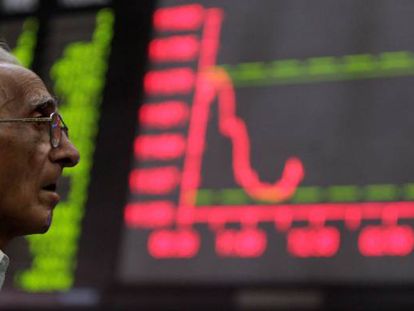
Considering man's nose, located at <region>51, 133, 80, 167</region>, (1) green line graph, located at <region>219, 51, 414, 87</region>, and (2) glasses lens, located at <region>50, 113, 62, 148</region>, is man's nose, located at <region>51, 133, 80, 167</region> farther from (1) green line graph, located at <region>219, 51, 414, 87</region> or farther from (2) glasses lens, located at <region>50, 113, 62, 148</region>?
(1) green line graph, located at <region>219, 51, 414, 87</region>

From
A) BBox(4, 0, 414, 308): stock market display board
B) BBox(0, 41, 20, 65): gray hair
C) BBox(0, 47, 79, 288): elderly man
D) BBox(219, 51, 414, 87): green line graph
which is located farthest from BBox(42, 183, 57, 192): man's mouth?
BBox(219, 51, 414, 87): green line graph

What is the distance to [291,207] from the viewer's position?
2.22 m

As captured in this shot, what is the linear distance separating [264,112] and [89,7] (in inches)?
23.4

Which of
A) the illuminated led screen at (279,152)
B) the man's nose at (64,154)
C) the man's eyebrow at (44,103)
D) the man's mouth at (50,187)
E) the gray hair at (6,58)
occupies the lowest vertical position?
the man's mouth at (50,187)

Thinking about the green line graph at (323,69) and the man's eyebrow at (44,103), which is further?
the green line graph at (323,69)

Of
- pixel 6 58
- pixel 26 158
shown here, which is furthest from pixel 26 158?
pixel 6 58

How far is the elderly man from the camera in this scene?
0.82 metres

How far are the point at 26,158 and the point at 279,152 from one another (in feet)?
4.78

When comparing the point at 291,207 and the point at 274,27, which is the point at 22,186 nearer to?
the point at 291,207

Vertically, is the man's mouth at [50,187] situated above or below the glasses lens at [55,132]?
below

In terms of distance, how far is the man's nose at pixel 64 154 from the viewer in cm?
85

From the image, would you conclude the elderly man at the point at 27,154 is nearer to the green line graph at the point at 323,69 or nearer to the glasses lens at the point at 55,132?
the glasses lens at the point at 55,132

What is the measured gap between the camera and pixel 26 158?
830 millimetres

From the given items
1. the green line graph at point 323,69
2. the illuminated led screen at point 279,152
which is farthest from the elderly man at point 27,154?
A: the green line graph at point 323,69
